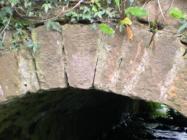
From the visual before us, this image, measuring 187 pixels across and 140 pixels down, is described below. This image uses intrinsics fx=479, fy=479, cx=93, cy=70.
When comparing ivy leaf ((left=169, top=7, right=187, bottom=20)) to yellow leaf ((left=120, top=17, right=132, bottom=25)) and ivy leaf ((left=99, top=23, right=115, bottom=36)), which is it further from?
ivy leaf ((left=99, top=23, right=115, bottom=36))

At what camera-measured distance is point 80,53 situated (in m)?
2.72

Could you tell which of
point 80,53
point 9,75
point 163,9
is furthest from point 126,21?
point 9,75

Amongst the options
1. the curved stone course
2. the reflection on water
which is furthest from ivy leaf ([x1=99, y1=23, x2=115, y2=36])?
the reflection on water

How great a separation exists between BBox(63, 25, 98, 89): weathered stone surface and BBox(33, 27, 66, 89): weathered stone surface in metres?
0.05

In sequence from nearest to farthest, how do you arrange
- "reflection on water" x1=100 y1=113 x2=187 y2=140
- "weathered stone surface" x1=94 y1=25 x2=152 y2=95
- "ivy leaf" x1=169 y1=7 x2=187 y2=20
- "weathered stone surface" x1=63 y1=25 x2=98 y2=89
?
1. "ivy leaf" x1=169 y1=7 x2=187 y2=20
2. "weathered stone surface" x1=94 y1=25 x2=152 y2=95
3. "weathered stone surface" x1=63 y1=25 x2=98 y2=89
4. "reflection on water" x1=100 y1=113 x2=187 y2=140

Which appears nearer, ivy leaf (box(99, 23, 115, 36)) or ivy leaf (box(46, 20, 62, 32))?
ivy leaf (box(99, 23, 115, 36))

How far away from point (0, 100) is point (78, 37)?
0.66m

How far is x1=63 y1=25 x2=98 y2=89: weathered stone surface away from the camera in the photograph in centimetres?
269

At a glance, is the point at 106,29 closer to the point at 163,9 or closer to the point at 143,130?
the point at 163,9

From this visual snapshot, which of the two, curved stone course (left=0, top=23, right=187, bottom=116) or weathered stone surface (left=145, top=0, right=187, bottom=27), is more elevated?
weathered stone surface (left=145, top=0, right=187, bottom=27)

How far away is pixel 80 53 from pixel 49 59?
0.20m

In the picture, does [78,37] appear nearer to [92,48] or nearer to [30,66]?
[92,48]

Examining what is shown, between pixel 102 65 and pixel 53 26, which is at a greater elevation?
pixel 53 26

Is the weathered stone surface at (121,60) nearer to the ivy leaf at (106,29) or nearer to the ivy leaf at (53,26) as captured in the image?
the ivy leaf at (106,29)
